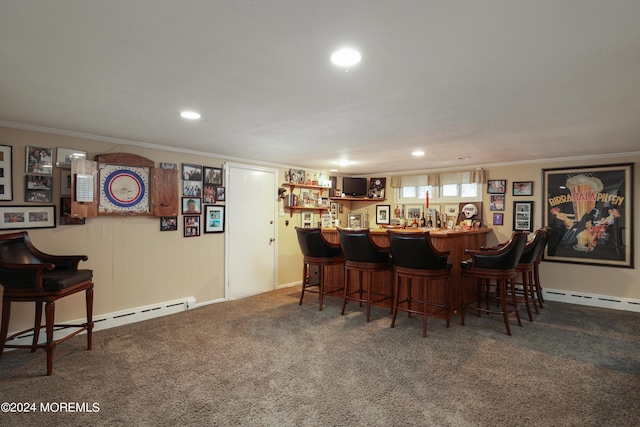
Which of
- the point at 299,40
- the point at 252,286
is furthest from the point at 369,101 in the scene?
the point at 252,286

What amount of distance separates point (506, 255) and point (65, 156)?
479cm

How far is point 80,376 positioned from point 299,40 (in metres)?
3.01

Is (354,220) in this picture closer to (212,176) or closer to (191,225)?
(212,176)

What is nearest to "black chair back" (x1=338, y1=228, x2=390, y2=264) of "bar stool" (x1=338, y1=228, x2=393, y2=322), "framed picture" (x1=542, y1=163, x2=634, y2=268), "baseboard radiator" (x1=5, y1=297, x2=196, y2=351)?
"bar stool" (x1=338, y1=228, x2=393, y2=322)

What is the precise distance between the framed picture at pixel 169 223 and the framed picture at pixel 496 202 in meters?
4.92

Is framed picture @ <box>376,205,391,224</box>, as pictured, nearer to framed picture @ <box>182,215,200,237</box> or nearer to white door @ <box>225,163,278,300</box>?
white door @ <box>225,163,278,300</box>

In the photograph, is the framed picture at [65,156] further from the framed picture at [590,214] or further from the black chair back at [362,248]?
the framed picture at [590,214]

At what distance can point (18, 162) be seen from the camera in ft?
10.8

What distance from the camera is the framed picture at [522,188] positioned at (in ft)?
17.4

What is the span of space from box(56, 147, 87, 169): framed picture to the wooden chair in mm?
833

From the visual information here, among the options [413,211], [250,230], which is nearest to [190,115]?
[250,230]

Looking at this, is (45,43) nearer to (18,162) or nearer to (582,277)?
(18,162)

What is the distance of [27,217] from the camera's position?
11.0 ft

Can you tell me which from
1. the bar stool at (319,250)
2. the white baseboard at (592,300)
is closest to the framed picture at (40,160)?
the bar stool at (319,250)
